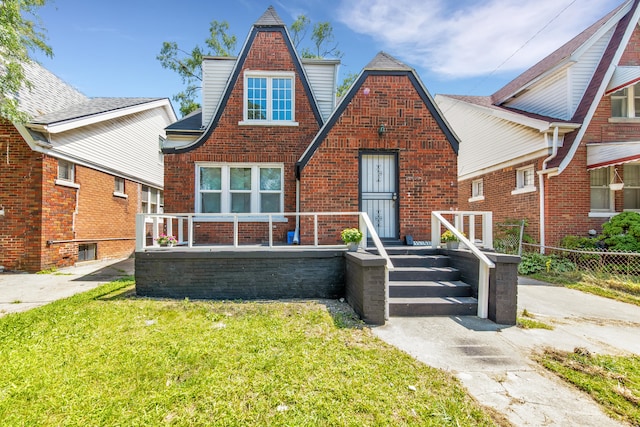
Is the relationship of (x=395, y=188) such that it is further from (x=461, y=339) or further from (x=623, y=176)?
(x=623, y=176)

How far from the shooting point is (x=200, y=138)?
859 cm

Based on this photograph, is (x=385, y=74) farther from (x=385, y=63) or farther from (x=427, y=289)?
(x=427, y=289)

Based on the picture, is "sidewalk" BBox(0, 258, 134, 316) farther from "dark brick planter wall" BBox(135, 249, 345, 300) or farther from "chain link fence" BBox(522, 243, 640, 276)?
"chain link fence" BBox(522, 243, 640, 276)

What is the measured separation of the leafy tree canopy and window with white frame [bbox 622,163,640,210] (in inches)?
650

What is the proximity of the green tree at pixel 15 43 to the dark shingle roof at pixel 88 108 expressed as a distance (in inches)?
54.1

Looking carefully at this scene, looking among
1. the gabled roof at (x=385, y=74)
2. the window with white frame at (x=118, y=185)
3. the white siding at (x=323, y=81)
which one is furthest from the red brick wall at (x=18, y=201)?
the white siding at (x=323, y=81)

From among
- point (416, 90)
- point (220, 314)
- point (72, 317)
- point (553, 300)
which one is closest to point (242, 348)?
point (220, 314)

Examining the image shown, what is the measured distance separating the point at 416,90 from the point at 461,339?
20.6 ft

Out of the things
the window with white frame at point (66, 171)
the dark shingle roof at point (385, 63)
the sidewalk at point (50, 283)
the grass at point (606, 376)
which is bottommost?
the sidewalk at point (50, 283)

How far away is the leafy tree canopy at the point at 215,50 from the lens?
20.9m

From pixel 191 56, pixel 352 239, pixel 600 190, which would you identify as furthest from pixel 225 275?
pixel 191 56

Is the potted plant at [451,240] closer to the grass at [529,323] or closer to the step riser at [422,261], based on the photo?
the step riser at [422,261]

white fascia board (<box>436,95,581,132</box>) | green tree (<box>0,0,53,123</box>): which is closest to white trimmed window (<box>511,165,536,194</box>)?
white fascia board (<box>436,95,581,132</box>)

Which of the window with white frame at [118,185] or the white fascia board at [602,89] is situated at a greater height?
the white fascia board at [602,89]
